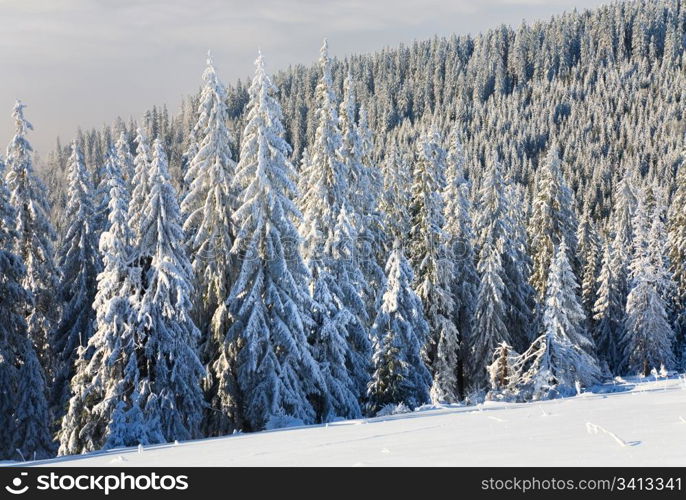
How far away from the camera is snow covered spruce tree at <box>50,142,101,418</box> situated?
2916 cm

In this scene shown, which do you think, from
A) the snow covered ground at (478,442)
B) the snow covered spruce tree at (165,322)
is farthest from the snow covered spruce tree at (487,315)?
the snow covered ground at (478,442)

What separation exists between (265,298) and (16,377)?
10.9 m

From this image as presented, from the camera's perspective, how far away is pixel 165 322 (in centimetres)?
2222

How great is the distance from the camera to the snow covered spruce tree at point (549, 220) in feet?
144

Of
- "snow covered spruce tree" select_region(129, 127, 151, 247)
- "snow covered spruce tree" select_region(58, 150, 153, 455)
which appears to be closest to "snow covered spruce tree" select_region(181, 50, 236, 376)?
"snow covered spruce tree" select_region(129, 127, 151, 247)

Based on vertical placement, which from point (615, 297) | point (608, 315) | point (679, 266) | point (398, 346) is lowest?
point (608, 315)

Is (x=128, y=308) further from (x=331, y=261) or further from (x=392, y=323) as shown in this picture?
(x=392, y=323)

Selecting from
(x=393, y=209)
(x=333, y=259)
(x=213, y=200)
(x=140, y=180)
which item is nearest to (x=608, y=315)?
(x=393, y=209)

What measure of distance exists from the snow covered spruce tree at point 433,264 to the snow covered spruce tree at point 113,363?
17.3 meters

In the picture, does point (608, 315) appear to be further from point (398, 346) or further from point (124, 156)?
A: point (124, 156)

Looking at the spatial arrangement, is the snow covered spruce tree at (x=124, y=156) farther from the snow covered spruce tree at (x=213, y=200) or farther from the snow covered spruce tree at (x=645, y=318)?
the snow covered spruce tree at (x=645, y=318)

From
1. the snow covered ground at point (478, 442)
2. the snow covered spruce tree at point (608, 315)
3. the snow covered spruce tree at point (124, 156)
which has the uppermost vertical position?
the snow covered spruce tree at point (124, 156)

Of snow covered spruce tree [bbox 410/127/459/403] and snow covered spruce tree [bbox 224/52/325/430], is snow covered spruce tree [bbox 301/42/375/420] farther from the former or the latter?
snow covered spruce tree [bbox 410/127/459/403]

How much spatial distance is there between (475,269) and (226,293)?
21.2 m
